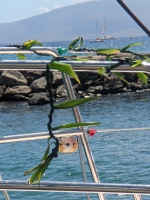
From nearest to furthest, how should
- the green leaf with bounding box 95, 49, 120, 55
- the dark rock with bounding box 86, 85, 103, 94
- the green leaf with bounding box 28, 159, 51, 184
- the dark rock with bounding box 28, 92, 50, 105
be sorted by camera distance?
the green leaf with bounding box 28, 159, 51, 184 < the green leaf with bounding box 95, 49, 120, 55 < the dark rock with bounding box 28, 92, 50, 105 < the dark rock with bounding box 86, 85, 103, 94

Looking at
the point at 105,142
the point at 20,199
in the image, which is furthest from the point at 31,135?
the point at 105,142

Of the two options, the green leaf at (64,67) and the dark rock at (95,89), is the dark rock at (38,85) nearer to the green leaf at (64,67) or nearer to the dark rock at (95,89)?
the dark rock at (95,89)

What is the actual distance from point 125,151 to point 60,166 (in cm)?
255

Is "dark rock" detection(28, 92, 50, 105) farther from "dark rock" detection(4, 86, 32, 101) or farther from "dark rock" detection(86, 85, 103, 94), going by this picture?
"dark rock" detection(86, 85, 103, 94)

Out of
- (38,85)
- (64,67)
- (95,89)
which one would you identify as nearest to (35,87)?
(38,85)

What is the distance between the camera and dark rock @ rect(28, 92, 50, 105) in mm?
26812

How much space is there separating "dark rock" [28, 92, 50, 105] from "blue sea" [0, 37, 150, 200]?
41 cm

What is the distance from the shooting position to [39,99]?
26922 mm

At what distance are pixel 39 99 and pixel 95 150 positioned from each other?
13.1 m

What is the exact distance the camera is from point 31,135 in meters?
2.20

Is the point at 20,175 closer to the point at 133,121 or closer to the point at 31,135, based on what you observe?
the point at 31,135

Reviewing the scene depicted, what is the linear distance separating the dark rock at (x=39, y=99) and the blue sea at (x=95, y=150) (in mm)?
409

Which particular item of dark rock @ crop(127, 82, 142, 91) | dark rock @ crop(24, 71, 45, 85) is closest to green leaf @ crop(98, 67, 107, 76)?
dark rock @ crop(24, 71, 45, 85)

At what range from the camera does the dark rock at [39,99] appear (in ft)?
88.0
